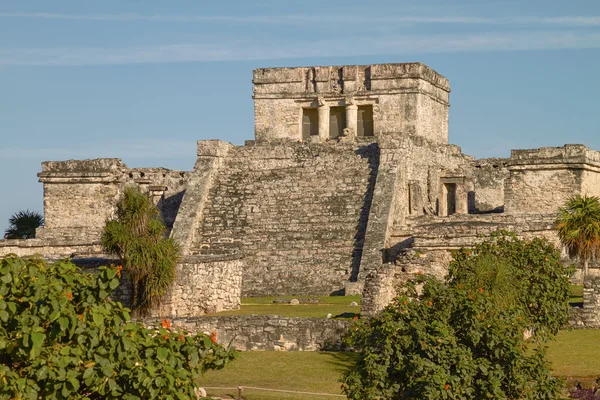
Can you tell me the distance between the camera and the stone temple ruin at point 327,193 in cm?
2594

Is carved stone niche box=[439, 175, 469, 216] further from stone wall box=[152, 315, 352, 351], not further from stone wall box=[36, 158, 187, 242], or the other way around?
stone wall box=[152, 315, 352, 351]

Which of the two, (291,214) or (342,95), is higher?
(342,95)

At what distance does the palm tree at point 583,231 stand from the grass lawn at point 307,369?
7.26 metres

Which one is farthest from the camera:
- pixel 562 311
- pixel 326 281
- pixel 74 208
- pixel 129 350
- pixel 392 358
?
pixel 74 208

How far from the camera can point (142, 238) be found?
71.8 feet

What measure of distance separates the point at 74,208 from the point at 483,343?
22381mm

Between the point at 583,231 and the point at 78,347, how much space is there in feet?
60.4

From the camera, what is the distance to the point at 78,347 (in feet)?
33.4

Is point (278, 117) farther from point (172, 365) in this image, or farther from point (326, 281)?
point (172, 365)

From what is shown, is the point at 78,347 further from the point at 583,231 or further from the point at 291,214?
the point at 291,214

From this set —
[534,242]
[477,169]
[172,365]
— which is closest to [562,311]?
[534,242]

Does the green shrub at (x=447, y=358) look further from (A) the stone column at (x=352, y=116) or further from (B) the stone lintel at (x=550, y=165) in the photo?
(A) the stone column at (x=352, y=116)

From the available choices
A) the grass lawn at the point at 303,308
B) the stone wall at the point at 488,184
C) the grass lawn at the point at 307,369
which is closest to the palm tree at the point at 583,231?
the grass lawn at the point at 303,308

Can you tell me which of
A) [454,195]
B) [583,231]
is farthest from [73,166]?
[583,231]
